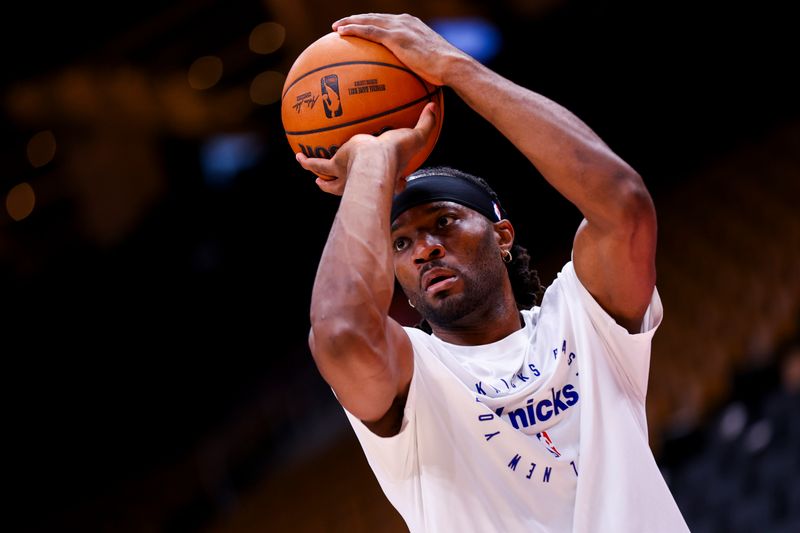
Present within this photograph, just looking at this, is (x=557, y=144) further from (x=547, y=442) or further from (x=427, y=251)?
(x=547, y=442)

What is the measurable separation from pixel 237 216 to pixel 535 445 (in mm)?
9859

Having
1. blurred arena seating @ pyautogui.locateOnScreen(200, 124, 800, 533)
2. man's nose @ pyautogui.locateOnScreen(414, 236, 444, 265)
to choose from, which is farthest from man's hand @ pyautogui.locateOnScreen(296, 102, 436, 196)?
blurred arena seating @ pyautogui.locateOnScreen(200, 124, 800, 533)

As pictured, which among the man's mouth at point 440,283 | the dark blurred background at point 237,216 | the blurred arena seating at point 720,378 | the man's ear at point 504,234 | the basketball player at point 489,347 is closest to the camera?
the basketball player at point 489,347

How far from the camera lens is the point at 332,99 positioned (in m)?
2.57

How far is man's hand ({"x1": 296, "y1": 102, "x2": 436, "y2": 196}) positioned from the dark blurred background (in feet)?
20.7

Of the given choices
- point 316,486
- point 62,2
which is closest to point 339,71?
point 316,486

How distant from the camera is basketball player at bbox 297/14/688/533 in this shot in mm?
2277

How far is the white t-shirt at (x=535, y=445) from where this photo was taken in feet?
7.66

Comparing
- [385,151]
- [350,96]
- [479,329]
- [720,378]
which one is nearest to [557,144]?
[385,151]

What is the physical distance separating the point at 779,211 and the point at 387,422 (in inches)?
326

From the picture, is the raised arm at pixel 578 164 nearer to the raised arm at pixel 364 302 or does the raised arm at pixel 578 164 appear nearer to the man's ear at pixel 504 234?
the raised arm at pixel 364 302

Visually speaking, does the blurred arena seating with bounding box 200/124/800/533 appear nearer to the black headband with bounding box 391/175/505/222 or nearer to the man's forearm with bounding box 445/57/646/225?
the black headband with bounding box 391/175/505/222

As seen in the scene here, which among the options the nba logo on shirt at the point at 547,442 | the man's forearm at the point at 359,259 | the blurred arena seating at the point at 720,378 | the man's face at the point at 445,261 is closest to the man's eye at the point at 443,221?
the man's face at the point at 445,261

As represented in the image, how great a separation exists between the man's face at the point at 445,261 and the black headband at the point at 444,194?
0.02 m
